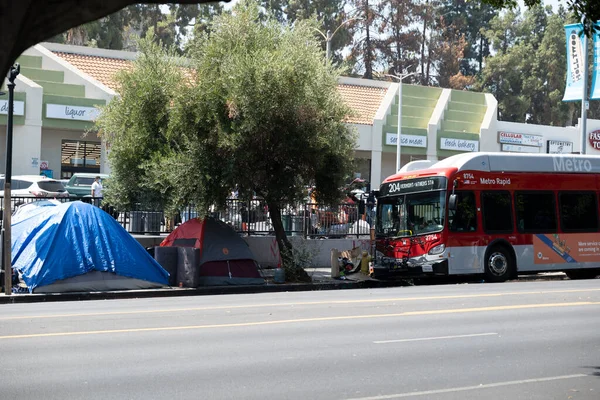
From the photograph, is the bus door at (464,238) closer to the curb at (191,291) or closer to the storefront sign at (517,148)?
the curb at (191,291)

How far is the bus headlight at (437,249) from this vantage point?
19922 mm

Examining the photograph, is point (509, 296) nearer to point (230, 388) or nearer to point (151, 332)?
point (151, 332)

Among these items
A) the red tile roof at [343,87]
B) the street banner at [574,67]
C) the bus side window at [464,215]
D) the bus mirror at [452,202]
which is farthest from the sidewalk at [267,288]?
the red tile roof at [343,87]

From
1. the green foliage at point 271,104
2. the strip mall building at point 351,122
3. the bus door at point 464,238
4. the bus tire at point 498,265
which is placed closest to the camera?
the green foliage at point 271,104

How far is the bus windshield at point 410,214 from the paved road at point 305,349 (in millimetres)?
4818

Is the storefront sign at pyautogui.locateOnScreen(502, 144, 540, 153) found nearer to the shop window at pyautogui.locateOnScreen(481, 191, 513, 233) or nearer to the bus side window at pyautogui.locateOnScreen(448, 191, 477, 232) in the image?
the shop window at pyautogui.locateOnScreen(481, 191, 513, 233)

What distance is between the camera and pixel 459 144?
1918 inches

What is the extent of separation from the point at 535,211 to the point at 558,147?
32307 millimetres

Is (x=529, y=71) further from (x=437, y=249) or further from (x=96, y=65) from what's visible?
(x=437, y=249)

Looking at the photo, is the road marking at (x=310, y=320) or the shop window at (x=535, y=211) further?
the shop window at (x=535, y=211)

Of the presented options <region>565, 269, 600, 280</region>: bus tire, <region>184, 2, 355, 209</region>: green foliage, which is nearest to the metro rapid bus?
<region>565, 269, 600, 280</region>: bus tire

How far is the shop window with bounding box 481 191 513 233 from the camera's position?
68.0 feet

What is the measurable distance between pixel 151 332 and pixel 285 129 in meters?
8.38

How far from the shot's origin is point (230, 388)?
25.9 feet
